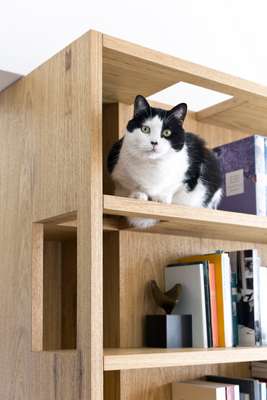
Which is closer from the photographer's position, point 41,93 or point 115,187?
point 41,93

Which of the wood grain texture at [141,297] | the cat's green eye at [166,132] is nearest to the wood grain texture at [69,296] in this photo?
the wood grain texture at [141,297]

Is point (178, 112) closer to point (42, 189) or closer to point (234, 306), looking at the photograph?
point (42, 189)

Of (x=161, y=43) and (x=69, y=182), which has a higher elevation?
(x=161, y=43)

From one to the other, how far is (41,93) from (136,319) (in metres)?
0.63

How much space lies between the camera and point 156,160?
1.48 m

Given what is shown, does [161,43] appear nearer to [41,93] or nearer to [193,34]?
[193,34]

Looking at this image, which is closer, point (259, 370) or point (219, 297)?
point (219, 297)

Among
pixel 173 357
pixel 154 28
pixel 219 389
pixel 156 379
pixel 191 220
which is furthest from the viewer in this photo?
pixel 154 28

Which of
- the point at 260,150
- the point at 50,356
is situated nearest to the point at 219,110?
the point at 260,150

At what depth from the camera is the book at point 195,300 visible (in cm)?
164

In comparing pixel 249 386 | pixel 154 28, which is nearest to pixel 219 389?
pixel 249 386

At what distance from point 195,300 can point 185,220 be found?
0.24m

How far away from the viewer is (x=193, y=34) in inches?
78.8

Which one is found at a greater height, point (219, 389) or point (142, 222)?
point (142, 222)
